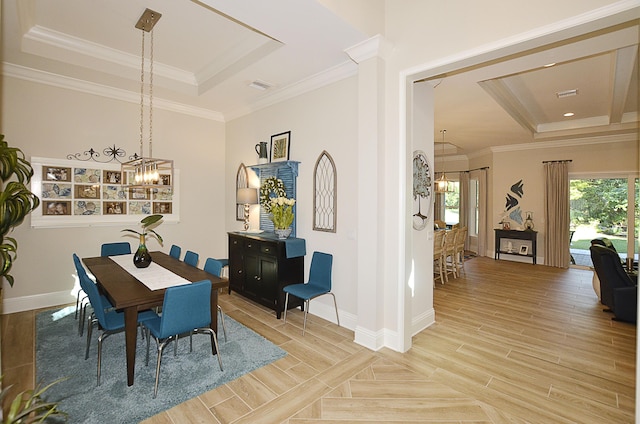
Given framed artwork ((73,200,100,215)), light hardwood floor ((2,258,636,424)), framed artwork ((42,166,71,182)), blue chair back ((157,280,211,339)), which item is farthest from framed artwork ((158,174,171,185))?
blue chair back ((157,280,211,339))

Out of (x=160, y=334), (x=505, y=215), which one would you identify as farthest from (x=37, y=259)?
(x=505, y=215)

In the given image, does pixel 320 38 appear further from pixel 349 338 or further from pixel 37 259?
pixel 37 259

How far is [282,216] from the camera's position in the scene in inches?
166

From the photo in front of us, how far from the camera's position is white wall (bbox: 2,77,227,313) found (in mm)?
4043

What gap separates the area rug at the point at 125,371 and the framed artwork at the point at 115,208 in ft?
5.39

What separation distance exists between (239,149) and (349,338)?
3.71 m

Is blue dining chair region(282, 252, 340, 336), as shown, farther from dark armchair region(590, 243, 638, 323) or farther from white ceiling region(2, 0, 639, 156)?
dark armchair region(590, 243, 638, 323)

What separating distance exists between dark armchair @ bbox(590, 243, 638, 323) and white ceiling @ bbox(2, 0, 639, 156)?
2.43m

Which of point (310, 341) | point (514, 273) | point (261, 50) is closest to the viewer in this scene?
point (310, 341)

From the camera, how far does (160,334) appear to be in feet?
8.09

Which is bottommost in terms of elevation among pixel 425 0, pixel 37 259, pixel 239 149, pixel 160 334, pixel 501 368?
pixel 501 368

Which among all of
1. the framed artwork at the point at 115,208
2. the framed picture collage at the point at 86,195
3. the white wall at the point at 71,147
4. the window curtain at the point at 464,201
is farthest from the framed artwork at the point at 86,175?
the window curtain at the point at 464,201

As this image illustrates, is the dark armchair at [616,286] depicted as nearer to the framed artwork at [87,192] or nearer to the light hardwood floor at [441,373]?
the light hardwood floor at [441,373]

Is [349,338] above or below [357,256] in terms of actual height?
below
